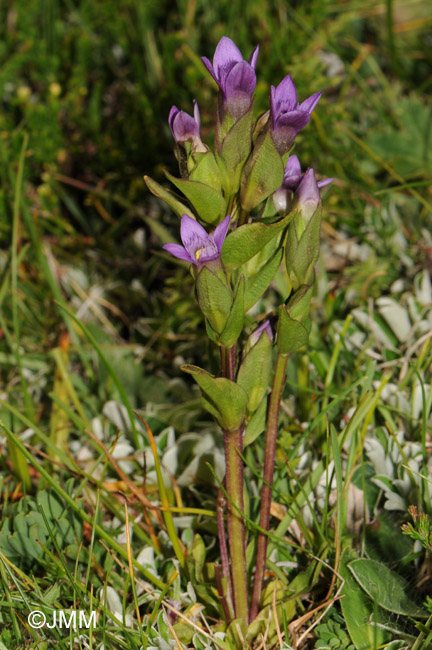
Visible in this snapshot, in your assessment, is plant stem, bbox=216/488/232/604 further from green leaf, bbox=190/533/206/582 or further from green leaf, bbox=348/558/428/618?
green leaf, bbox=348/558/428/618

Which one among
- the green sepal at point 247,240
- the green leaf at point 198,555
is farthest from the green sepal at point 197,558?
the green sepal at point 247,240

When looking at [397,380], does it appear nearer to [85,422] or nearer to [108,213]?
[85,422]

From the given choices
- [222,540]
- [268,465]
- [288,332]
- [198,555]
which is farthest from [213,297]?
[198,555]

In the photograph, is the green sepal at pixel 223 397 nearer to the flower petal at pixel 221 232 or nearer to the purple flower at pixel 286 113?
the flower petal at pixel 221 232

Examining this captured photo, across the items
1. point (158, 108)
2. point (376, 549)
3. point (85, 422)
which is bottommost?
point (376, 549)

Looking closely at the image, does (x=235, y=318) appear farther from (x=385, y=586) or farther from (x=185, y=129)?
(x=385, y=586)

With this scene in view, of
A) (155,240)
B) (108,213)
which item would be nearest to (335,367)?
(155,240)

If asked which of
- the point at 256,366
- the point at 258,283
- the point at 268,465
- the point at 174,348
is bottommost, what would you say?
the point at 174,348
